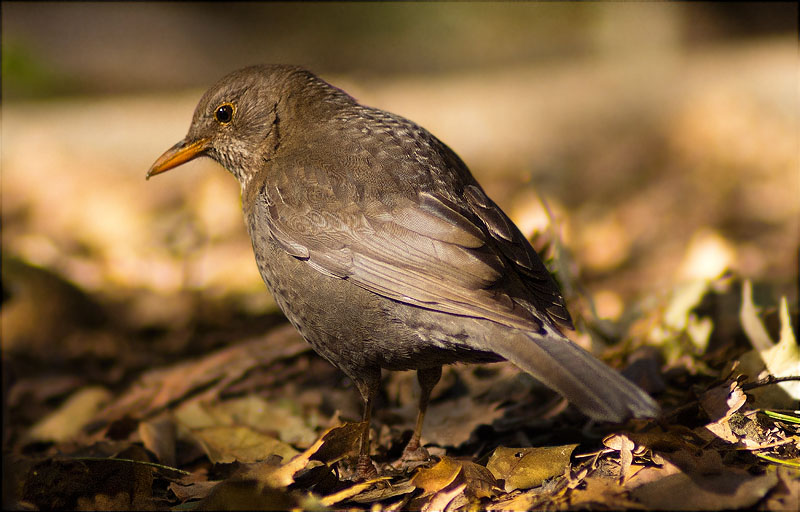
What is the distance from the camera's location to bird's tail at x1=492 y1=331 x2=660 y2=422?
263 centimetres

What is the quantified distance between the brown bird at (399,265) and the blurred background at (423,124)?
3.25ft

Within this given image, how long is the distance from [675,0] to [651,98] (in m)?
2.17

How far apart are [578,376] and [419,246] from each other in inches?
32.9

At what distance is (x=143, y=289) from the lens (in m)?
6.57

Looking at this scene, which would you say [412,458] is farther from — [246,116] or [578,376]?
[246,116]

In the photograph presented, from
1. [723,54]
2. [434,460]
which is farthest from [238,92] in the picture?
[723,54]

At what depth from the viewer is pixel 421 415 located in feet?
12.0

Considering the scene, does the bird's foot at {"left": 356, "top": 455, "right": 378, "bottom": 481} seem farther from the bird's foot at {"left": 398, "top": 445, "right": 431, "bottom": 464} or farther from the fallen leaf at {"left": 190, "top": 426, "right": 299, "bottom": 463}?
the fallen leaf at {"left": 190, "top": 426, "right": 299, "bottom": 463}

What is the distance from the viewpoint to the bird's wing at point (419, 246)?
304 cm

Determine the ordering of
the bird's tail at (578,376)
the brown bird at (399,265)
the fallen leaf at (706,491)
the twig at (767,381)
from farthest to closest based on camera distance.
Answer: the twig at (767,381)
the brown bird at (399,265)
the bird's tail at (578,376)
the fallen leaf at (706,491)

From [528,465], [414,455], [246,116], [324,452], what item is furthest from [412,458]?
[246,116]

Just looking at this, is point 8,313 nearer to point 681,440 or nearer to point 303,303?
point 303,303

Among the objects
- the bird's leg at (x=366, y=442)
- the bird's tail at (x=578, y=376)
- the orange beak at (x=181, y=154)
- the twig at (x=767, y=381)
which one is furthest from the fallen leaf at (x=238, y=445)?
the twig at (x=767, y=381)

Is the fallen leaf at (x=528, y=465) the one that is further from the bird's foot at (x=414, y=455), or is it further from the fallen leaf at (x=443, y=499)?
the bird's foot at (x=414, y=455)
